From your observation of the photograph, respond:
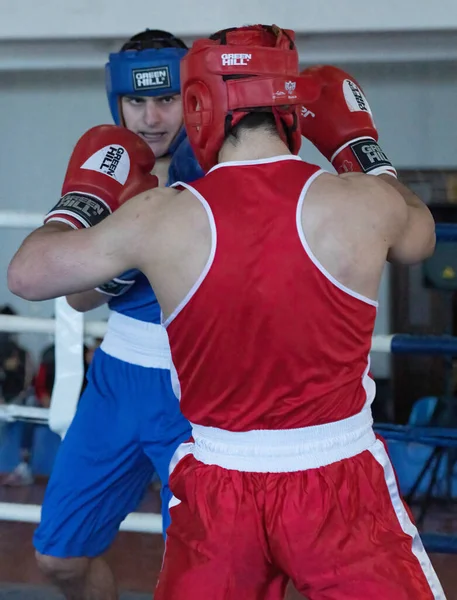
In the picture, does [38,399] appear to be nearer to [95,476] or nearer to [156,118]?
[95,476]

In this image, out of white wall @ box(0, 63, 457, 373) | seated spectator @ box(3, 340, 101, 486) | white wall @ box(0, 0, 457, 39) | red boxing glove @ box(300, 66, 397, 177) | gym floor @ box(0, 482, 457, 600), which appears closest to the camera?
red boxing glove @ box(300, 66, 397, 177)

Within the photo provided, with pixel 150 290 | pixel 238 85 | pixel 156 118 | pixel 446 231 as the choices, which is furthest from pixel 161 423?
pixel 446 231

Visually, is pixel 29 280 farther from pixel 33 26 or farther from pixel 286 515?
pixel 33 26

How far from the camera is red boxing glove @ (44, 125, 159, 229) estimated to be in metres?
1.32

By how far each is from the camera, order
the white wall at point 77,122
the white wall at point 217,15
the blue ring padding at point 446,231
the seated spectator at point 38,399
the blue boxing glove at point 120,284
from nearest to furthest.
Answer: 1. the blue boxing glove at point 120,284
2. the blue ring padding at point 446,231
3. the white wall at point 217,15
4. the seated spectator at point 38,399
5. the white wall at point 77,122

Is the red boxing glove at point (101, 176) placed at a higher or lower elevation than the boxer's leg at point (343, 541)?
higher

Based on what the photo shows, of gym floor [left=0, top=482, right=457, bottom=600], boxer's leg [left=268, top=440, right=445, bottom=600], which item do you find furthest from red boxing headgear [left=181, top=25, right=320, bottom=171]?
gym floor [left=0, top=482, right=457, bottom=600]

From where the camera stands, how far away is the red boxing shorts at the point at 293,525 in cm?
116

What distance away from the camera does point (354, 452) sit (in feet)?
4.09

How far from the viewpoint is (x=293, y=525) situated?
1.17m

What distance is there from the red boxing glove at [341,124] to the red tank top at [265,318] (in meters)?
0.25

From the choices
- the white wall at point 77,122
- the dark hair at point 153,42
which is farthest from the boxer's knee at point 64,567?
the white wall at point 77,122

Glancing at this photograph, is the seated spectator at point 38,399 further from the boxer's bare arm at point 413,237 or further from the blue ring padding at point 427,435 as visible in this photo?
the boxer's bare arm at point 413,237

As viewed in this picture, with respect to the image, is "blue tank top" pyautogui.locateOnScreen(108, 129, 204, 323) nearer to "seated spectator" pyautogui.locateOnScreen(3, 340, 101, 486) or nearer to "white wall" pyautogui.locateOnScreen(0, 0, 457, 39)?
"white wall" pyautogui.locateOnScreen(0, 0, 457, 39)
